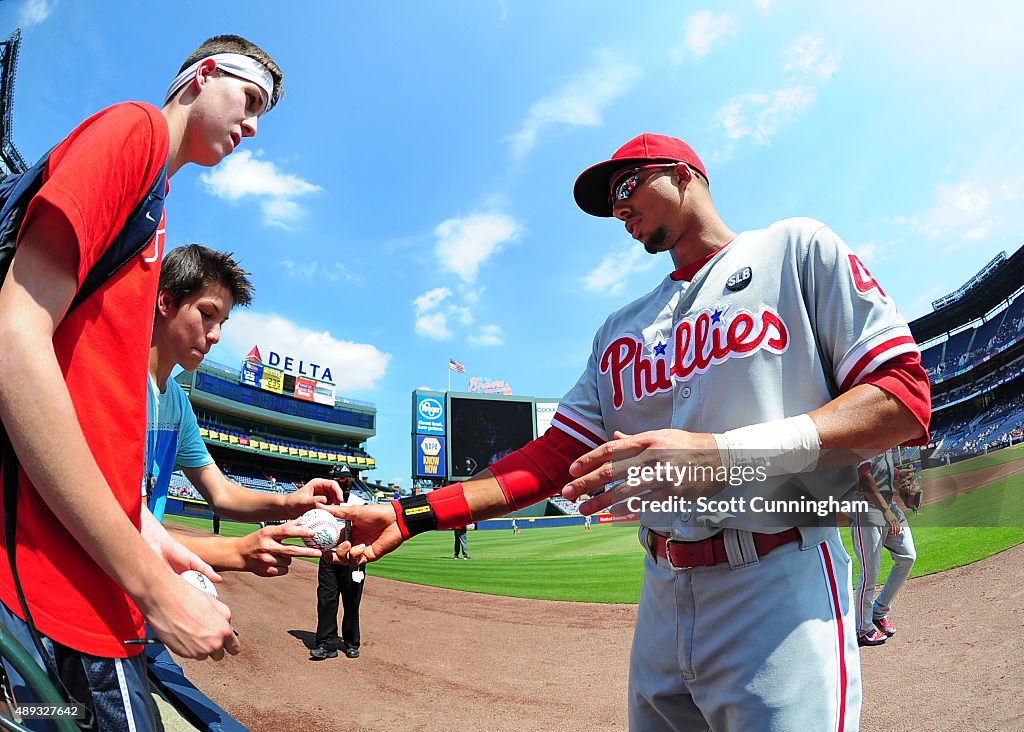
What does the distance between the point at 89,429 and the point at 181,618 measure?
41cm

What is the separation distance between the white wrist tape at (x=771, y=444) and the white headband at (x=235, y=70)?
1.50 meters

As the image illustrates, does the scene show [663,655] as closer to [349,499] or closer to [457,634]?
[349,499]

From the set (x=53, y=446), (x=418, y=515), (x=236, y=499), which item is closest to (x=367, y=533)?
(x=418, y=515)

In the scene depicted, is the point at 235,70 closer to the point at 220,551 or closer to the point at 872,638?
the point at 220,551

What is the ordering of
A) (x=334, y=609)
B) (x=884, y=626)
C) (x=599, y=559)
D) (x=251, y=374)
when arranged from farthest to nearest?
1. (x=251, y=374)
2. (x=599, y=559)
3. (x=334, y=609)
4. (x=884, y=626)

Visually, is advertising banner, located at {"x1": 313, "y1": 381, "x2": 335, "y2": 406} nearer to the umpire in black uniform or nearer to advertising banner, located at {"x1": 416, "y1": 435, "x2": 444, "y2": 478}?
advertising banner, located at {"x1": 416, "y1": 435, "x2": 444, "y2": 478}

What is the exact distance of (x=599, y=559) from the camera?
16.1 m

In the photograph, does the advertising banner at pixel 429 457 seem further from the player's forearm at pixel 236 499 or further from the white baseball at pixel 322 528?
the white baseball at pixel 322 528

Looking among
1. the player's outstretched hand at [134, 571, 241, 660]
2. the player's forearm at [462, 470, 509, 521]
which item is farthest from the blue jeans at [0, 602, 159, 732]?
the player's forearm at [462, 470, 509, 521]

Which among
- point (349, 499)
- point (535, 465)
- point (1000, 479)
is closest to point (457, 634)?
point (349, 499)

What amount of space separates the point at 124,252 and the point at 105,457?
0.41 meters

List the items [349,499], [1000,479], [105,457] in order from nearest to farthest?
[105,457]
[349,499]
[1000,479]

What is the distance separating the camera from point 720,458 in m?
1.42

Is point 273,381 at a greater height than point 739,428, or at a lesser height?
greater
